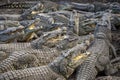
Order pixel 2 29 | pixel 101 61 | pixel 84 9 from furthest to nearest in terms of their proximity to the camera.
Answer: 1. pixel 84 9
2. pixel 2 29
3. pixel 101 61

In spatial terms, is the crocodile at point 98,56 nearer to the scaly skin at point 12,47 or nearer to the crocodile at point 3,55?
the scaly skin at point 12,47

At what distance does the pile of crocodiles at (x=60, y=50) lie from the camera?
3865 millimetres

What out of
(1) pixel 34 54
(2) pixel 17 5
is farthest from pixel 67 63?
(2) pixel 17 5

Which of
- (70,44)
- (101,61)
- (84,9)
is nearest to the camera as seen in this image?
(101,61)

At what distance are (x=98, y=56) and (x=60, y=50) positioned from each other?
654 millimetres

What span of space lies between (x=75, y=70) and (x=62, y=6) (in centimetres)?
404

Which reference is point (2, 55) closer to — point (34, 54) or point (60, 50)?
point (34, 54)

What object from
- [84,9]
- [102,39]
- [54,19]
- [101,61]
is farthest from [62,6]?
[101,61]

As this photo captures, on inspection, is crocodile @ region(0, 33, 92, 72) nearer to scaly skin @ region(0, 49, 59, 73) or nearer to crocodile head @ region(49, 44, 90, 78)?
scaly skin @ region(0, 49, 59, 73)

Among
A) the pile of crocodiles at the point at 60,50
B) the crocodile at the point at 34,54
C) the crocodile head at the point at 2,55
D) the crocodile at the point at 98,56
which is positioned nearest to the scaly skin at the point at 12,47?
the pile of crocodiles at the point at 60,50

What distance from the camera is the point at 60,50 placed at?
4578 mm

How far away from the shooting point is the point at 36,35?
5574 mm

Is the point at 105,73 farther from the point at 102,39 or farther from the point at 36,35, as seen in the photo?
the point at 36,35

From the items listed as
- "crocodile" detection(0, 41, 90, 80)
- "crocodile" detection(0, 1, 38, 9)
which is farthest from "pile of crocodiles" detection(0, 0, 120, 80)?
"crocodile" detection(0, 1, 38, 9)
